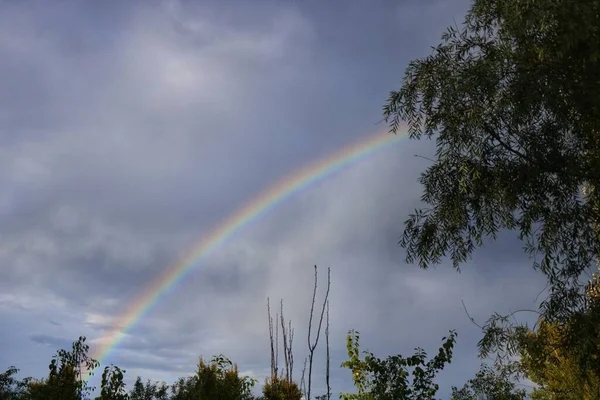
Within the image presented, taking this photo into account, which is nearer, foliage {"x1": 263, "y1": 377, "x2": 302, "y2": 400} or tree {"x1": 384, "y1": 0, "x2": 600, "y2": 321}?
tree {"x1": 384, "y1": 0, "x2": 600, "y2": 321}

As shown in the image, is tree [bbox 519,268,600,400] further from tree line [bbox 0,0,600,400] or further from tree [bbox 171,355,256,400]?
tree [bbox 171,355,256,400]

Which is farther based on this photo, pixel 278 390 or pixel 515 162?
pixel 278 390

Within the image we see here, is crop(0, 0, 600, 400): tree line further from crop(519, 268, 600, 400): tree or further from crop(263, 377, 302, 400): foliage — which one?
crop(263, 377, 302, 400): foliage

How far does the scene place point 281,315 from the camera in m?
17.5

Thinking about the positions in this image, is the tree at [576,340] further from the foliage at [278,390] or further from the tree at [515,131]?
the foliage at [278,390]

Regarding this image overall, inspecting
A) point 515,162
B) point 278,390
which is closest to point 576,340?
point 515,162

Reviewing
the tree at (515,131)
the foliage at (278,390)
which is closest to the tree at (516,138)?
the tree at (515,131)

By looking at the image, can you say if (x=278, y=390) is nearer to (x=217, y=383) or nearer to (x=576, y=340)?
(x=217, y=383)

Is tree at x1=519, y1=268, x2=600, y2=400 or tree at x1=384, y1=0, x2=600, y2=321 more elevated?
tree at x1=384, y1=0, x2=600, y2=321

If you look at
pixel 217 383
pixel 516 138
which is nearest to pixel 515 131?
pixel 516 138

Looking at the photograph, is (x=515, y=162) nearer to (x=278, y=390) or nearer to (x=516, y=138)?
(x=516, y=138)

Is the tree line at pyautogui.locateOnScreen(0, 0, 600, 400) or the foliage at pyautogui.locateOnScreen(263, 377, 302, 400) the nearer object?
the tree line at pyautogui.locateOnScreen(0, 0, 600, 400)

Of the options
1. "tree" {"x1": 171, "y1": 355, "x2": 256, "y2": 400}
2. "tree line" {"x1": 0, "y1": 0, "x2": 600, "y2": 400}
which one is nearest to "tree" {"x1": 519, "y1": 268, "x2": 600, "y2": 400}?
"tree line" {"x1": 0, "y1": 0, "x2": 600, "y2": 400}

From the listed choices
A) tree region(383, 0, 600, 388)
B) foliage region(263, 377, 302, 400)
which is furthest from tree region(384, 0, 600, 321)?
foliage region(263, 377, 302, 400)
